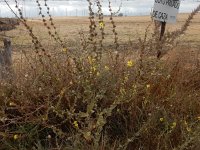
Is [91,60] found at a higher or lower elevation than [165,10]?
lower

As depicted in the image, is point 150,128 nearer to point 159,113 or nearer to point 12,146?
point 159,113

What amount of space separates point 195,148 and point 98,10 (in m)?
1.87

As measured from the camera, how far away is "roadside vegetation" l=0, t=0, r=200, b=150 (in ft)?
11.1

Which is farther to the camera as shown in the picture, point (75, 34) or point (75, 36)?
point (75, 34)

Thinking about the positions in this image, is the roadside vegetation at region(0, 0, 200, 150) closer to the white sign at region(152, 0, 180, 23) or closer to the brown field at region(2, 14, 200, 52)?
the brown field at region(2, 14, 200, 52)

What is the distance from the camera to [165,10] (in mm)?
5406

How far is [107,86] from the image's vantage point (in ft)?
12.3

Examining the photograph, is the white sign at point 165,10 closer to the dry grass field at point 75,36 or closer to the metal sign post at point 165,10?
the metal sign post at point 165,10

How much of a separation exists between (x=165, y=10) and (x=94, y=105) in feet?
8.10

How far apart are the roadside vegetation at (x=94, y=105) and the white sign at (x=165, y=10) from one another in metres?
1.14

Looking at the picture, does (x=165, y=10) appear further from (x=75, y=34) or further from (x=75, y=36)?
(x=75, y=34)

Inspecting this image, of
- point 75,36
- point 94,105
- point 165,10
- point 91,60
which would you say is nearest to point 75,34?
point 75,36

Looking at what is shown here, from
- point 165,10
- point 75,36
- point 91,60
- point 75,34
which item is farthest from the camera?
point 75,34

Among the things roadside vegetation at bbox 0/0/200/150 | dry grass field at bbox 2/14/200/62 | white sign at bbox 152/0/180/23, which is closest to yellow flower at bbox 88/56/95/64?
roadside vegetation at bbox 0/0/200/150
